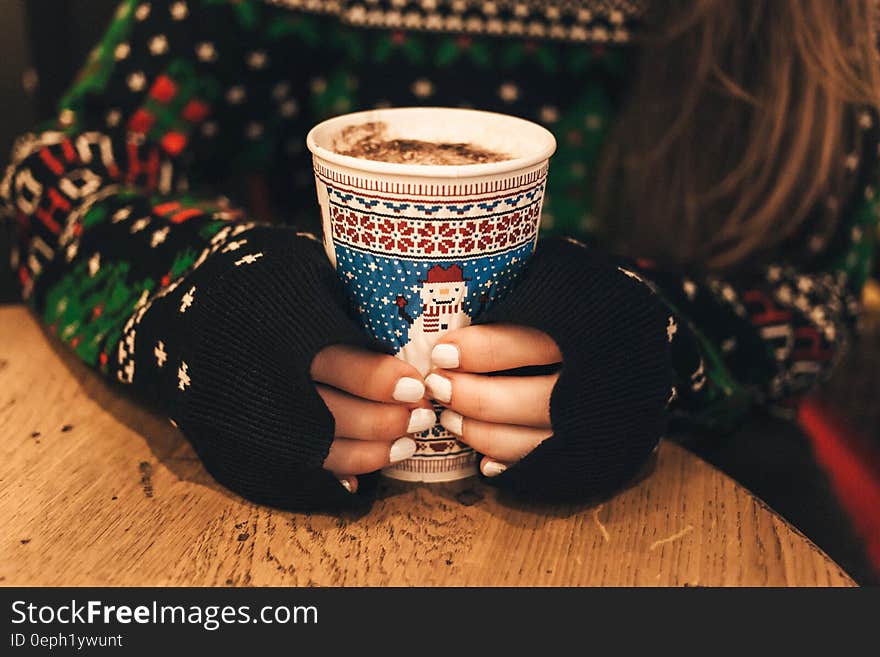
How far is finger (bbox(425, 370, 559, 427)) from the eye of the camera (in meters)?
0.50

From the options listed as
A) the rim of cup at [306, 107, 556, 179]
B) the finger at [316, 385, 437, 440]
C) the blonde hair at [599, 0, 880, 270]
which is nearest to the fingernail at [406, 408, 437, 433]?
the finger at [316, 385, 437, 440]

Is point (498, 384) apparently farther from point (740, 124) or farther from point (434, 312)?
point (740, 124)

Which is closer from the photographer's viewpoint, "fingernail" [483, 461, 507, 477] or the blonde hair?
"fingernail" [483, 461, 507, 477]

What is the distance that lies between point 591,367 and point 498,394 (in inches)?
2.4

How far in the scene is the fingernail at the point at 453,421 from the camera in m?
0.52

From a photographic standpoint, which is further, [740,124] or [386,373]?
[740,124]

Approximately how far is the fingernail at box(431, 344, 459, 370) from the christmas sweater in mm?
39

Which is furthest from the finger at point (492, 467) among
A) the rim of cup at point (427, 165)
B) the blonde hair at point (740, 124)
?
the blonde hair at point (740, 124)

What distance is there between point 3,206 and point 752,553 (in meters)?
0.82

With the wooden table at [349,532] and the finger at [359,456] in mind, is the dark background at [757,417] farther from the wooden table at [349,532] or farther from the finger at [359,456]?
the finger at [359,456]

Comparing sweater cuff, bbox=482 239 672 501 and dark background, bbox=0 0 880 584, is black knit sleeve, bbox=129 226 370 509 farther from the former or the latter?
dark background, bbox=0 0 880 584

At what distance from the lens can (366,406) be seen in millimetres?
501

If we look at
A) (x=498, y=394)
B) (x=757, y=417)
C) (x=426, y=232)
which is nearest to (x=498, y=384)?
(x=498, y=394)

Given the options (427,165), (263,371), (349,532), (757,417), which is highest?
(427,165)
